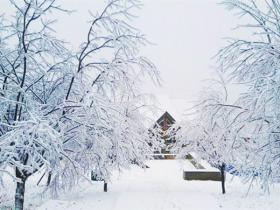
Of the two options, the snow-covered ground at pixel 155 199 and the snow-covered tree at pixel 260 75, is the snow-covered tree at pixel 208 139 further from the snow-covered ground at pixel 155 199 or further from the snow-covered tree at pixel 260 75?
the snow-covered tree at pixel 260 75

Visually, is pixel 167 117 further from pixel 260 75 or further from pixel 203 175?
pixel 260 75

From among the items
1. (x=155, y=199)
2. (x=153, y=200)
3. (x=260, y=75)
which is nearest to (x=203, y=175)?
(x=155, y=199)

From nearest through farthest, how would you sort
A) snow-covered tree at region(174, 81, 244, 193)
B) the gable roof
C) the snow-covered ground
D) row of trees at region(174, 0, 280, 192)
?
row of trees at region(174, 0, 280, 192) < the snow-covered ground < snow-covered tree at region(174, 81, 244, 193) < the gable roof

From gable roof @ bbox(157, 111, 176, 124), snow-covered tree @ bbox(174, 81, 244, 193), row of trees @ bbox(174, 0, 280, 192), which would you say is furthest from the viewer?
gable roof @ bbox(157, 111, 176, 124)

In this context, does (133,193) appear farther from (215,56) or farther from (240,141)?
(215,56)

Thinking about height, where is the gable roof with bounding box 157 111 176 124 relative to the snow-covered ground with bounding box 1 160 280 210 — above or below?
above

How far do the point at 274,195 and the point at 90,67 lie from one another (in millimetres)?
12450

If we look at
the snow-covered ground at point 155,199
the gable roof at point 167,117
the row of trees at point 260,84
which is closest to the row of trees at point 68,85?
the row of trees at point 260,84

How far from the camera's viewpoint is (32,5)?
815cm

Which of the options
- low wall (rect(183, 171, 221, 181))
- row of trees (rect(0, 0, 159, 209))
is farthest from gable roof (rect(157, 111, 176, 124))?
row of trees (rect(0, 0, 159, 209))

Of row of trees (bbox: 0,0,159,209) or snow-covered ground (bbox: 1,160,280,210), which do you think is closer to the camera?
row of trees (bbox: 0,0,159,209)

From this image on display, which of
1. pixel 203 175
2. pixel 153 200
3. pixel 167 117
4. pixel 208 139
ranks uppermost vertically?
pixel 167 117

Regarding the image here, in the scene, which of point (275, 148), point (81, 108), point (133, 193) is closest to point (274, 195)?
point (133, 193)

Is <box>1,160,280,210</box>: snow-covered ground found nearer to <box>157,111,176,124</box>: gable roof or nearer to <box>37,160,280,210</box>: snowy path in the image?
<box>37,160,280,210</box>: snowy path
